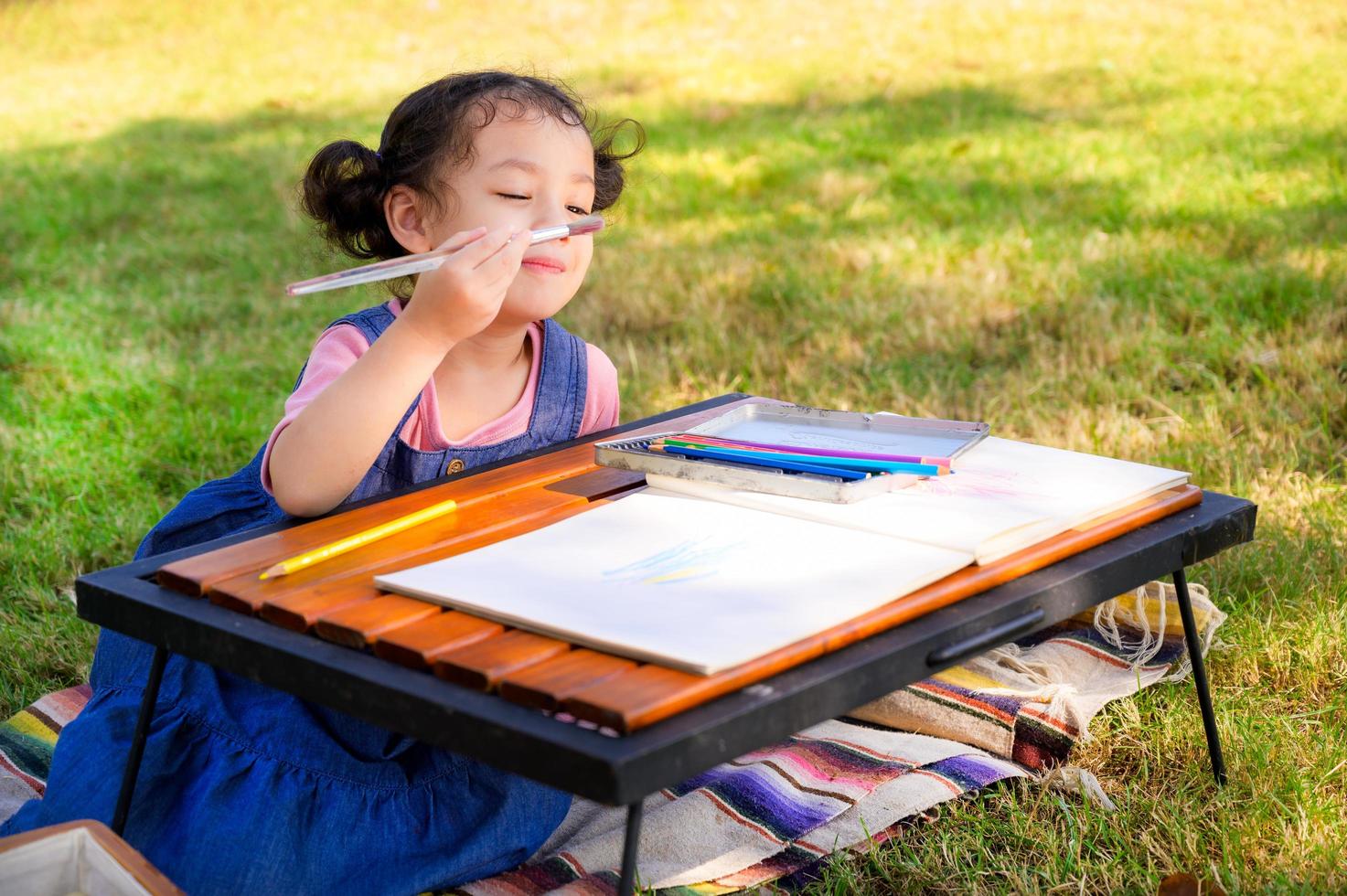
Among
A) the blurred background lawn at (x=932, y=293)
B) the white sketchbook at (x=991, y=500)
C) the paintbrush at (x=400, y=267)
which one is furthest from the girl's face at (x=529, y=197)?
the blurred background lawn at (x=932, y=293)

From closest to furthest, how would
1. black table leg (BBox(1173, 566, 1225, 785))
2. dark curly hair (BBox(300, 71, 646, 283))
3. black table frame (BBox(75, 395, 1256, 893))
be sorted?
black table frame (BBox(75, 395, 1256, 893))
black table leg (BBox(1173, 566, 1225, 785))
dark curly hair (BBox(300, 71, 646, 283))

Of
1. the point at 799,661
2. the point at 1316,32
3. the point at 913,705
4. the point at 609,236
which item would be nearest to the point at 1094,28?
the point at 1316,32

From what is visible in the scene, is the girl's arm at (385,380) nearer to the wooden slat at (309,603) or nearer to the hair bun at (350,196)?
the wooden slat at (309,603)

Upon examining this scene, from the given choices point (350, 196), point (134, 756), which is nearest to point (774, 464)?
point (134, 756)

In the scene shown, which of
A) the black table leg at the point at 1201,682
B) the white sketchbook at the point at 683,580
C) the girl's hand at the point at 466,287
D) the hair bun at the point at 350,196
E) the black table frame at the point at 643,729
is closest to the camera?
the black table frame at the point at 643,729

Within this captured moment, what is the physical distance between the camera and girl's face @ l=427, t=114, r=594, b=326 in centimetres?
172

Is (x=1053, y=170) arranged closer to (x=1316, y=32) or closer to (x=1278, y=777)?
(x=1316, y=32)

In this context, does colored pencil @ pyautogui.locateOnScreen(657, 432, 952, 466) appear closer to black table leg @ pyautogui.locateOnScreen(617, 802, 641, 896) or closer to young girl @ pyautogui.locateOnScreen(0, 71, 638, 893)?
young girl @ pyautogui.locateOnScreen(0, 71, 638, 893)

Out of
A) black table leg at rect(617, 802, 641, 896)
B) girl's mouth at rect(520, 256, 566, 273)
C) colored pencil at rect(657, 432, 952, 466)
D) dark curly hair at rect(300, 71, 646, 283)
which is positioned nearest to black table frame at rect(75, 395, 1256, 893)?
black table leg at rect(617, 802, 641, 896)

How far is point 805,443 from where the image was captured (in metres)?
1.61

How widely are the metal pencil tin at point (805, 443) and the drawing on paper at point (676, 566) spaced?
0.16 meters

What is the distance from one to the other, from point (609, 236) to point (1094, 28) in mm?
3757

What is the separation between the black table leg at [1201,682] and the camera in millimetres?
1522

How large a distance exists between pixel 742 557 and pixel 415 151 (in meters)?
0.89
